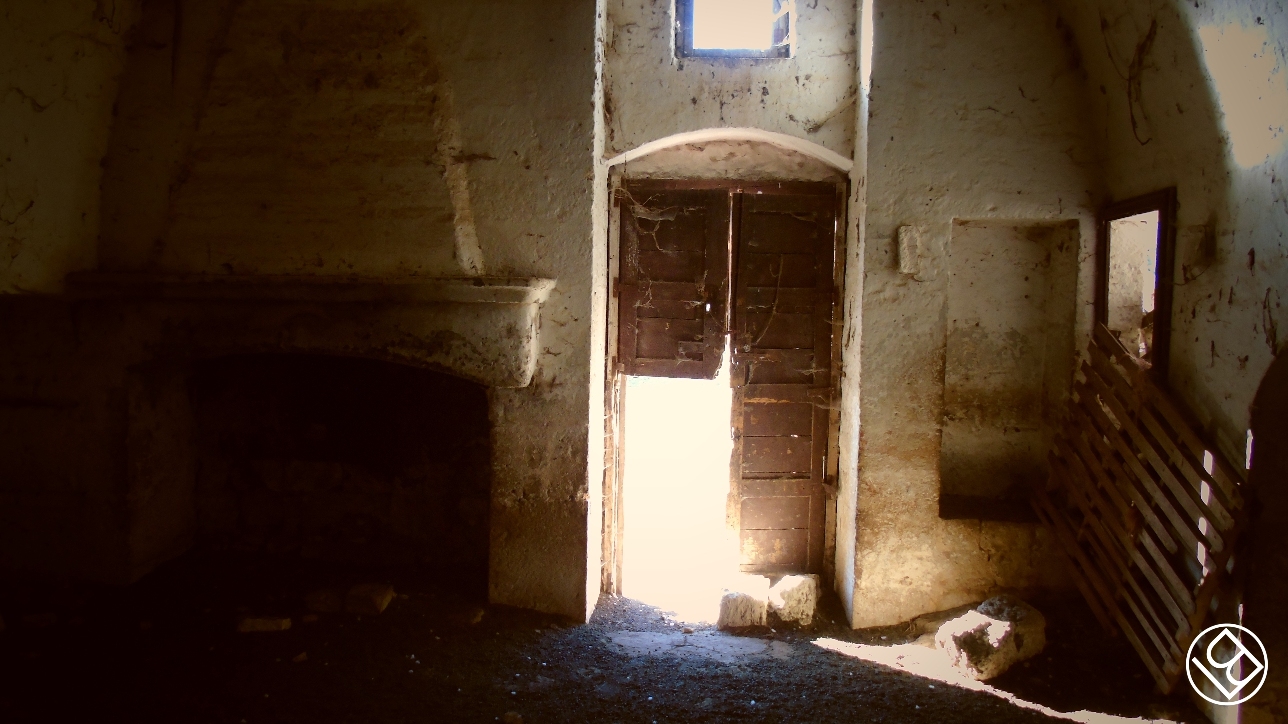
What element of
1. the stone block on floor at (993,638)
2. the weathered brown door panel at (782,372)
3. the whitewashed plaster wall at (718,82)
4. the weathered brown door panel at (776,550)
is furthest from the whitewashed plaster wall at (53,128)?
the stone block on floor at (993,638)

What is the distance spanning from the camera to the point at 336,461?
14.8 feet

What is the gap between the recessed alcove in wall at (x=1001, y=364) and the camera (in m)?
4.18

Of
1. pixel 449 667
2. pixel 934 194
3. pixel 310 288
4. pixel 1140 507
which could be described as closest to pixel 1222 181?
pixel 934 194

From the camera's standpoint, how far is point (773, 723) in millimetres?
3156

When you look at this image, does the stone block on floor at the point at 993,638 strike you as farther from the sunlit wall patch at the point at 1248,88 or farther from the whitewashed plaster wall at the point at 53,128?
the whitewashed plaster wall at the point at 53,128

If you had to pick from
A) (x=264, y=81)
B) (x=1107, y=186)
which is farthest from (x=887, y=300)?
(x=264, y=81)

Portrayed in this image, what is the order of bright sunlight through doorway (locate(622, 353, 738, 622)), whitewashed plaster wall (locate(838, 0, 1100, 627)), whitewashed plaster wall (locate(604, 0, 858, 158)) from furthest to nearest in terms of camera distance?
bright sunlight through doorway (locate(622, 353, 738, 622)) → whitewashed plaster wall (locate(604, 0, 858, 158)) → whitewashed plaster wall (locate(838, 0, 1100, 627))

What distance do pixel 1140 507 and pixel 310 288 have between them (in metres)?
4.31

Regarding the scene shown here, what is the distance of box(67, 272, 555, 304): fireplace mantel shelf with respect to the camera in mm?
3588

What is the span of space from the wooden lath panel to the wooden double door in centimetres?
137

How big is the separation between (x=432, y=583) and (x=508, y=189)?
2451 millimetres

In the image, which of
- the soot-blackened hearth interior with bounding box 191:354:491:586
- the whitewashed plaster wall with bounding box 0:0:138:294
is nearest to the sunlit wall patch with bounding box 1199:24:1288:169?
the soot-blackened hearth interior with bounding box 191:354:491:586

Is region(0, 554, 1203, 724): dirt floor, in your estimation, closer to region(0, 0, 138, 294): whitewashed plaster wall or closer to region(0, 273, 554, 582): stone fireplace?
region(0, 273, 554, 582): stone fireplace

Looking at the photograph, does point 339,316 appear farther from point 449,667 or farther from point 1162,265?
point 1162,265
